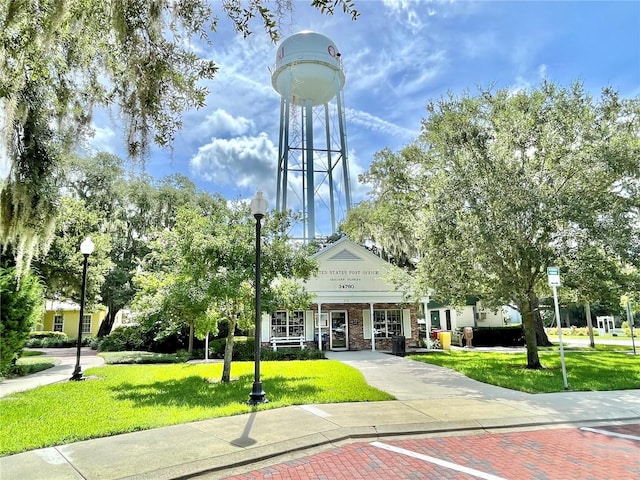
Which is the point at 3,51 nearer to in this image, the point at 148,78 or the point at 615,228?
the point at 148,78

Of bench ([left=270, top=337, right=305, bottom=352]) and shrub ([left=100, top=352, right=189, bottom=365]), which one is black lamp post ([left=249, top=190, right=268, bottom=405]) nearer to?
shrub ([left=100, top=352, right=189, bottom=365])

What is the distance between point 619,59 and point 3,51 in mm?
11993

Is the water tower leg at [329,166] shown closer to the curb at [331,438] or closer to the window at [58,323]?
the window at [58,323]

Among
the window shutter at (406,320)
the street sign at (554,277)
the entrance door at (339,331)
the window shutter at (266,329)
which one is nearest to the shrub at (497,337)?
the window shutter at (406,320)

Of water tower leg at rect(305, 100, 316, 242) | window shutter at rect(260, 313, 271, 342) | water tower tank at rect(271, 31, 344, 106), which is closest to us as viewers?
window shutter at rect(260, 313, 271, 342)

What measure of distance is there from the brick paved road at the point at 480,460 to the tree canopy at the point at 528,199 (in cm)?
713

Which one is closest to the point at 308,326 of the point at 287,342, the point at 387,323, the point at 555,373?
the point at 287,342

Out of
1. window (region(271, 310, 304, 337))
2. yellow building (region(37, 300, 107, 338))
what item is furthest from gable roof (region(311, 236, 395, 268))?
yellow building (region(37, 300, 107, 338))

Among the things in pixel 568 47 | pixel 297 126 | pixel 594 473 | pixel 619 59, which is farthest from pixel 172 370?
pixel 297 126

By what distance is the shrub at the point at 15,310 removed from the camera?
396 inches

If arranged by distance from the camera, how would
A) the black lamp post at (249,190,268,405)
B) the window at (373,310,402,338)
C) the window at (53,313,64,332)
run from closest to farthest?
1. the black lamp post at (249,190,268,405)
2. the window at (373,310,402,338)
3. the window at (53,313,64,332)

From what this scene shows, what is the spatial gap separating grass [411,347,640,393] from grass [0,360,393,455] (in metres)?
3.63

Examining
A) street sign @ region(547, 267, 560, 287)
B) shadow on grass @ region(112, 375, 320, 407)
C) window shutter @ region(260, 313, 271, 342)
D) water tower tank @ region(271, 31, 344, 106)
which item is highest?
water tower tank @ region(271, 31, 344, 106)

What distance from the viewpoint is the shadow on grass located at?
322 inches
